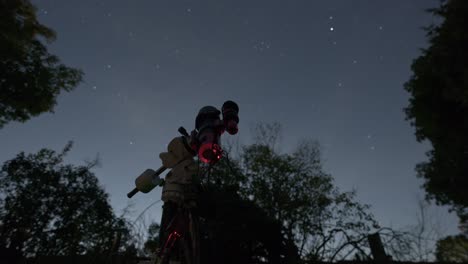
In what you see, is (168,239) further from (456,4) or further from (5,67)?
(456,4)

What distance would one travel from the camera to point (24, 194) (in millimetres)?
11234

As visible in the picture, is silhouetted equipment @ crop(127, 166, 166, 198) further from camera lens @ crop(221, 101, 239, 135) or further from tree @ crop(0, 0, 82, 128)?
tree @ crop(0, 0, 82, 128)

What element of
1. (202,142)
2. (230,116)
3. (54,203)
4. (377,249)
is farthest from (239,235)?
(54,203)

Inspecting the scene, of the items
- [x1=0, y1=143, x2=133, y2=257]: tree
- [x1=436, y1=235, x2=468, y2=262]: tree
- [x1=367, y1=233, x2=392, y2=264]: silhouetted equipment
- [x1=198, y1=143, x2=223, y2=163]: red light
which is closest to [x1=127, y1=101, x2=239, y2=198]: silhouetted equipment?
[x1=198, y1=143, x2=223, y2=163]: red light

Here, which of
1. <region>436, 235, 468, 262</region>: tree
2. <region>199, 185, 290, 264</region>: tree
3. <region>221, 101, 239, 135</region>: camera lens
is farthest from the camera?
<region>199, 185, 290, 264</region>: tree

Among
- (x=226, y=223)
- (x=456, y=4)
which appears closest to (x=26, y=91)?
(x=226, y=223)

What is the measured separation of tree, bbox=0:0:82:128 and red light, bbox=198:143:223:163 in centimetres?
1118

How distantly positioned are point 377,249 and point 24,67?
12981 millimetres

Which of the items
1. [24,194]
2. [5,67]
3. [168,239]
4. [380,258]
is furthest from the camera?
[24,194]

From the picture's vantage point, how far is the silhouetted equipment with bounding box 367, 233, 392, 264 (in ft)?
12.2

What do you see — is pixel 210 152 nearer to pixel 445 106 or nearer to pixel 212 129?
pixel 212 129

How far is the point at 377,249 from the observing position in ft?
12.8

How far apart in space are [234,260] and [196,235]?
16.9ft

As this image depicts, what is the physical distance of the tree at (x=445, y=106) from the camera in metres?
10.3
